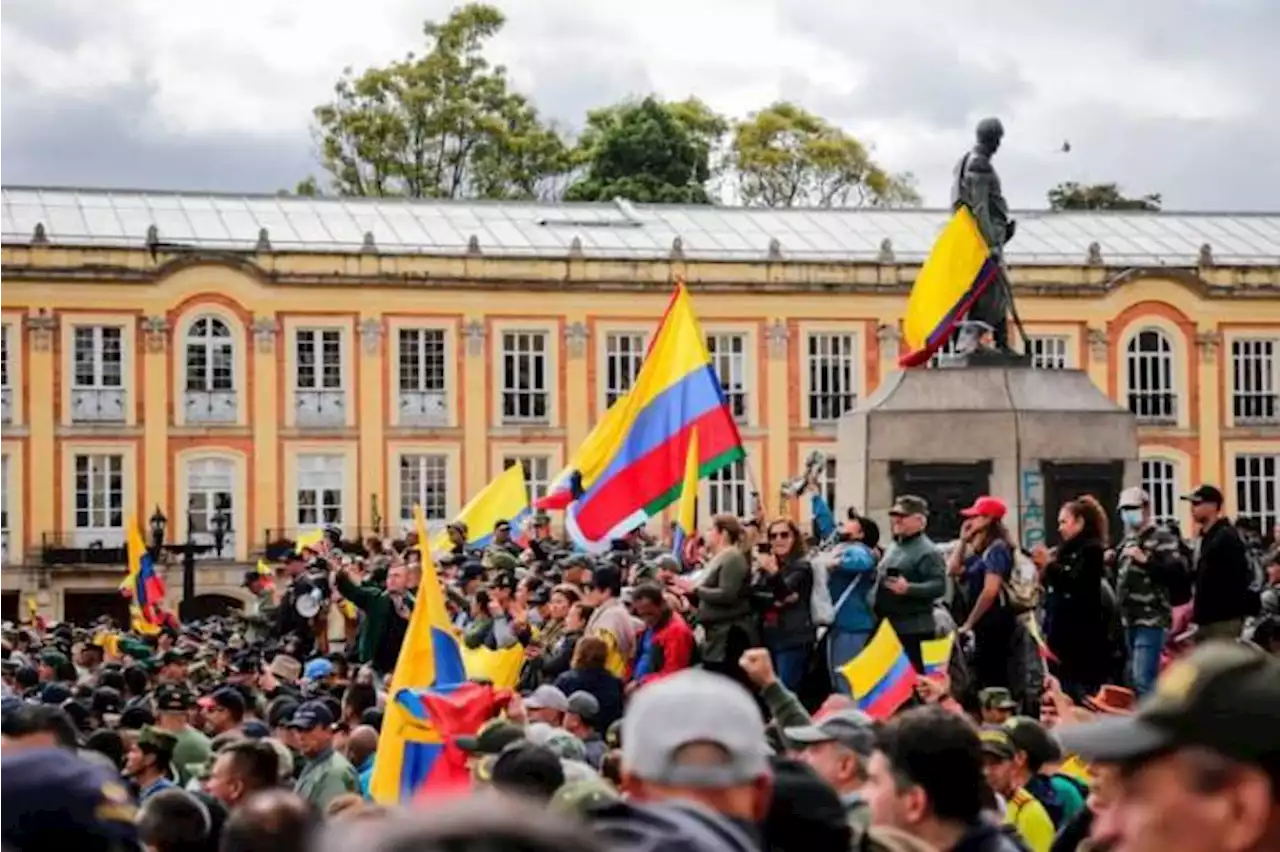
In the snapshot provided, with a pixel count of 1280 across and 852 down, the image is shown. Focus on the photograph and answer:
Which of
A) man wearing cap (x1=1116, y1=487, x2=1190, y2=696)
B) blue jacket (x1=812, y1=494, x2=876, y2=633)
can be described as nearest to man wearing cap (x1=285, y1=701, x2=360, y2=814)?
blue jacket (x1=812, y1=494, x2=876, y2=633)

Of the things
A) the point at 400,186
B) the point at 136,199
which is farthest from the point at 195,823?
the point at 400,186

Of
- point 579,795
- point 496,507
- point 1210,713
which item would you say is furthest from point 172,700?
point 496,507

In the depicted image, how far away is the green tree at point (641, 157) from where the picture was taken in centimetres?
7412

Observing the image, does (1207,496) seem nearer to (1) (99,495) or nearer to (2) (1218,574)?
(2) (1218,574)

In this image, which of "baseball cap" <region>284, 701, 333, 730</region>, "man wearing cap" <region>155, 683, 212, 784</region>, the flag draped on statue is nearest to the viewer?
the flag draped on statue

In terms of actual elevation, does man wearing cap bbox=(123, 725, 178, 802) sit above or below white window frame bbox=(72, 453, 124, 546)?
below

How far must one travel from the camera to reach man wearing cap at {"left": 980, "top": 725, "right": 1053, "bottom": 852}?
934 cm

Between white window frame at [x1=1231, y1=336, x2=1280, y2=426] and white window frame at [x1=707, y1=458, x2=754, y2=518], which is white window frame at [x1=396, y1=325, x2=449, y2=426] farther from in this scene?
white window frame at [x1=1231, y1=336, x2=1280, y2=426]

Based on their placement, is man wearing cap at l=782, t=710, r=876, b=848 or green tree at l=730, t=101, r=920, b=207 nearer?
man wearing cap at l=782, t=710, r=876, b=848

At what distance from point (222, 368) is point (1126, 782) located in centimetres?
5549

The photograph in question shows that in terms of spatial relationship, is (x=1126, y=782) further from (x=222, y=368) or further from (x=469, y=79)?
(x=469, y=79)

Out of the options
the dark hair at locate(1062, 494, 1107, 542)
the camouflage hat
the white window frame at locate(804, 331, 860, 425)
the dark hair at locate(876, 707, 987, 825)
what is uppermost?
the white window frame at locate(804, 331, 860, 425)

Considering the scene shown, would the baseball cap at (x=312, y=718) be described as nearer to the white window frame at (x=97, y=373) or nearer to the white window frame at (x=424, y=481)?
the white window frame at (x=97, y=373)

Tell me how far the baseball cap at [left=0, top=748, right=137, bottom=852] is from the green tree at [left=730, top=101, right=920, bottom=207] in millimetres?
74940
